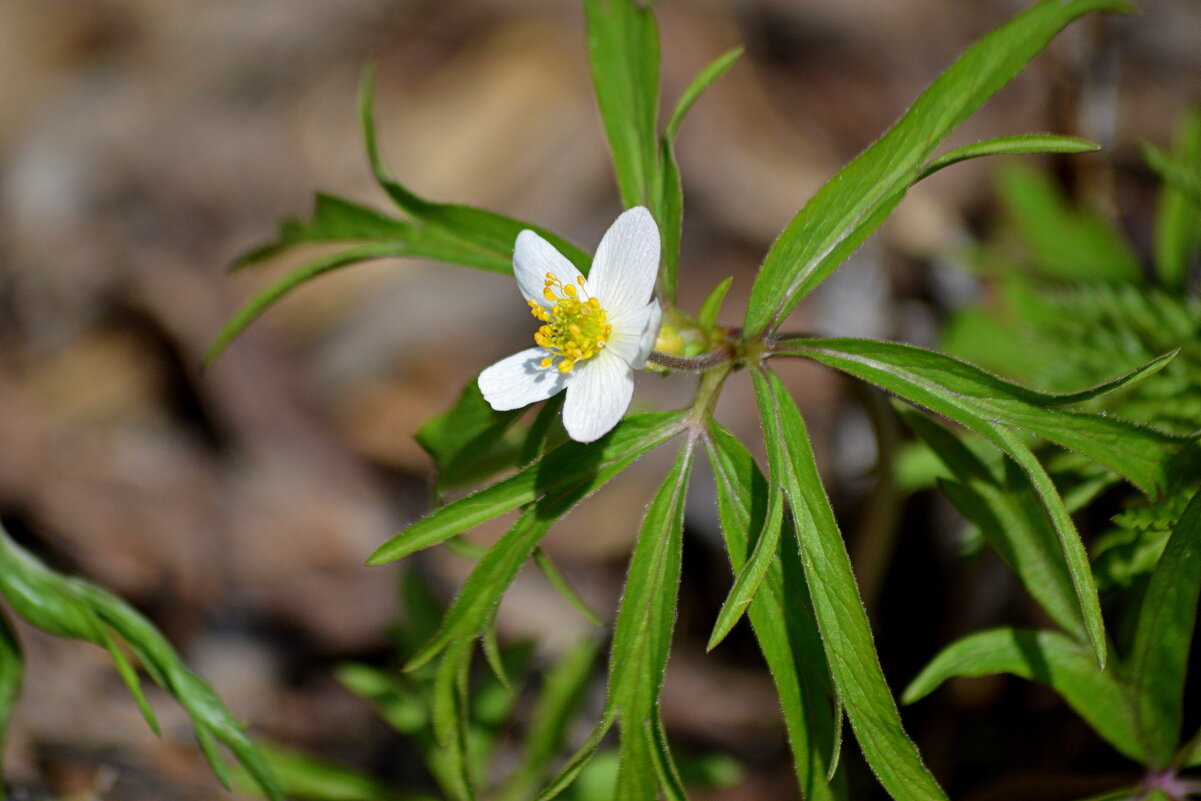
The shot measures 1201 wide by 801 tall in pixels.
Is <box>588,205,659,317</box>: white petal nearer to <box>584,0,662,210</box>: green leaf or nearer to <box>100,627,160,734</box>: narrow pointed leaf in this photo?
<box>584,0,662,210</box>: green leaf

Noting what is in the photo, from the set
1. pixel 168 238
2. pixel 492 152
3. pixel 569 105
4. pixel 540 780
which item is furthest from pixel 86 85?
pixel 540 780

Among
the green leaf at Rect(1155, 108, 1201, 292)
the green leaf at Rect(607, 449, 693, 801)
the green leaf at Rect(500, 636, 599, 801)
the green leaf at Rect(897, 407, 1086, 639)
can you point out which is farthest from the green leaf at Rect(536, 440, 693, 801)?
the green leaf at Rect(1155, 108, 1201, 292)

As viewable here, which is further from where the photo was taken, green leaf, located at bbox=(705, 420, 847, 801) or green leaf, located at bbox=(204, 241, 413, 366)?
green leaf, located at bbox=(204, 241, 413, 366)

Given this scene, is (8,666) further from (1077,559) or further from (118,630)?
(1077,559)

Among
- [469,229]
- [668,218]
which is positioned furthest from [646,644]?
[469,229]

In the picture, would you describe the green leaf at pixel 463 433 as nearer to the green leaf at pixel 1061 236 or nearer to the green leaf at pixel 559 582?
the green leaf at pixel 559 582

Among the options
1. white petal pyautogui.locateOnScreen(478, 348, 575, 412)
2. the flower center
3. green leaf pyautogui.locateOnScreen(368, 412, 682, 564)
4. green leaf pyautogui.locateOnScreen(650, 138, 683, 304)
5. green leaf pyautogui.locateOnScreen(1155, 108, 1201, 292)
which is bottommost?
green leaf pyautogui.locateOnScreen(368, 412, 682, 564)
